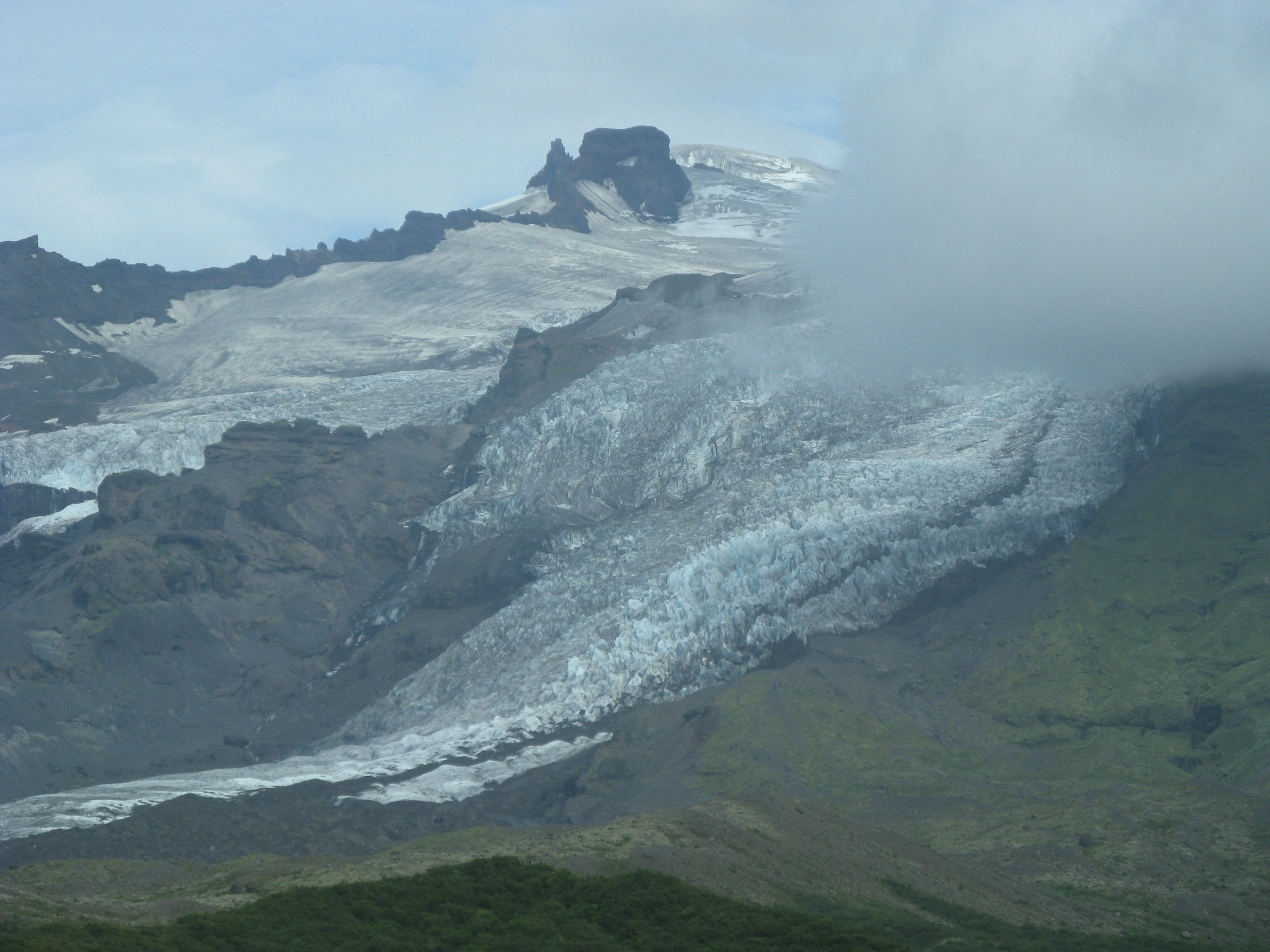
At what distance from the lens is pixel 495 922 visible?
55844 mm

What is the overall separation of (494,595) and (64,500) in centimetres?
6356

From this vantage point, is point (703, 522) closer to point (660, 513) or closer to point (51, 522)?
point (660, 513)

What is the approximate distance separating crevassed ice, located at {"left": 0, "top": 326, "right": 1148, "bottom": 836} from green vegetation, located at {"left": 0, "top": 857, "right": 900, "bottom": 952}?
5054 cm

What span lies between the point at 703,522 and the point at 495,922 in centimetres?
8483

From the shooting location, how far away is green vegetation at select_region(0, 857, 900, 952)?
51031mm

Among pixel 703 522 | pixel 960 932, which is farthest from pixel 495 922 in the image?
pixel 703 522

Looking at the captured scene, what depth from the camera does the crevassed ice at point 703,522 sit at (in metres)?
121

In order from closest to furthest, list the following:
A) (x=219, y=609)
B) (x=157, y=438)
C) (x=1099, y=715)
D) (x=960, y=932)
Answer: (x=960, y=932)
(x=1099, y=715)
(x=219, y=609)
(x=157, y=438)

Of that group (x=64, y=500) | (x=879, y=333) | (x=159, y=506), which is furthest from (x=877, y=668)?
(x=64, y=500)

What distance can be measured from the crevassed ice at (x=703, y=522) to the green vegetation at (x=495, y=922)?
50538mm

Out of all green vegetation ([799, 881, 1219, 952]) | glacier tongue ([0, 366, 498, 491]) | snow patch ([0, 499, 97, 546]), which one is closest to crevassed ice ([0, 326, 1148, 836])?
A: glacier tongue ([0, 366, 498, 491])

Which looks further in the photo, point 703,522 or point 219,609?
point 219,609

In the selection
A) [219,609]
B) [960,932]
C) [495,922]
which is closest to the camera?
[495,922]

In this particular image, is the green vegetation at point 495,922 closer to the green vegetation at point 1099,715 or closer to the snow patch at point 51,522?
the green vegetation at point 1099,715
